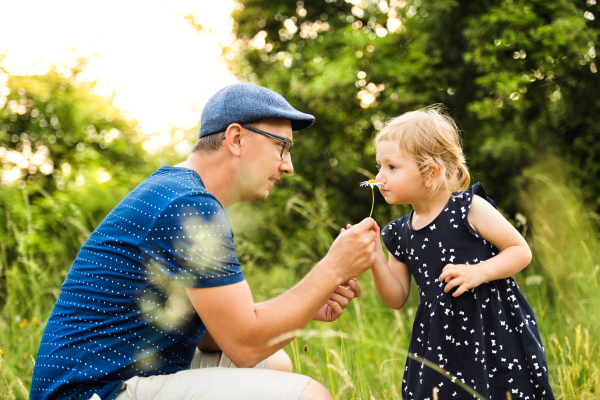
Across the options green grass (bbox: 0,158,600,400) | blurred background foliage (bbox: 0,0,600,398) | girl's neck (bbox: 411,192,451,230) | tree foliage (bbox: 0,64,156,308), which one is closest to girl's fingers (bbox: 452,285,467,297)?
girl's neck (bbox: 411,192,451,230)

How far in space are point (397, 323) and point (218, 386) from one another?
1.87m

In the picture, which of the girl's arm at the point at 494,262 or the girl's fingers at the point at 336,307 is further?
the girl's fingers at the point at 336,307

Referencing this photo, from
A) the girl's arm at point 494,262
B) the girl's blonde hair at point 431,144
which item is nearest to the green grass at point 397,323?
the girl's arm at point 494,262

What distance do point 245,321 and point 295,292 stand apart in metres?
0.21

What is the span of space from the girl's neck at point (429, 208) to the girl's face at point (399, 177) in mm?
50

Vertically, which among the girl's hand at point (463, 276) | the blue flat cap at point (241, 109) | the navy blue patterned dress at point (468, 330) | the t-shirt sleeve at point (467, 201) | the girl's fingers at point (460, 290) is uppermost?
the blue flat cap at point (241, 109)

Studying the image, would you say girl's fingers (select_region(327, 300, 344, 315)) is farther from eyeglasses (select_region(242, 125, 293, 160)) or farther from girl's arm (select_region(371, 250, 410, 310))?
eyeglasses (select_region(242, 125, 293, 160))

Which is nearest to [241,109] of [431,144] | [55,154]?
[431,144]

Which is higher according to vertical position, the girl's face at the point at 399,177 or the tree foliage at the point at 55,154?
the girl's face at the point at 399,177

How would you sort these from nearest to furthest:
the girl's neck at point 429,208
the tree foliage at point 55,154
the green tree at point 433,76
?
the girl's neck at point 429,208 → the green tree at point 433,76 → the tree foliage at point 55,154

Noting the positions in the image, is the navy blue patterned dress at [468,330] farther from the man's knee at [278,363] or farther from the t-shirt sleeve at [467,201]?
the man's knee at [278,363]

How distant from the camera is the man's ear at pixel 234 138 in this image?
1.83 m

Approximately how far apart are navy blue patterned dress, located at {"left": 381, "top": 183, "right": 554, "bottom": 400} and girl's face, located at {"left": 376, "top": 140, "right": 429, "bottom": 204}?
0.47 feet

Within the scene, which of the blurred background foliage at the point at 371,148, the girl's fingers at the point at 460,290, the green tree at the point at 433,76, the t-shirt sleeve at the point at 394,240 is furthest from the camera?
the green tree at the point at 433,76
